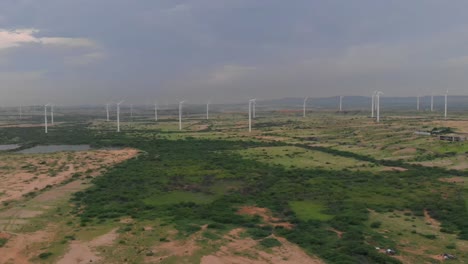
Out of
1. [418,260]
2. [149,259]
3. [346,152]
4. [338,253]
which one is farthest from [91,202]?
[346,152]

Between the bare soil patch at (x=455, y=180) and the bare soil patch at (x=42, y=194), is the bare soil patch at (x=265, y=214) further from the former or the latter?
the bare soil patch at (x=455, y=180)

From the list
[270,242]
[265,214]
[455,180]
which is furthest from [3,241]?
[455,180]

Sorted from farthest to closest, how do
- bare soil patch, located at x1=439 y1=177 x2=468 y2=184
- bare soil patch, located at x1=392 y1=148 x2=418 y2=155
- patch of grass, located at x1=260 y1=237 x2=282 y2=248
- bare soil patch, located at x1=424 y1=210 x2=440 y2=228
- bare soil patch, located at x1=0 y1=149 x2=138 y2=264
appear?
bare soil patch, located at x1=392 y1=148 x2=418 y2=155, bare soil patch, located at x1=439 y1=177 x2=468 y2=184, bare soil patch, located at x1=424 y1=210 x2=440 y2=228, patch of grass, located at x1=260 y1=237 x2=282 y2=248, bare soil patch, located at x1=0 y1=149 x2=138 y2=264

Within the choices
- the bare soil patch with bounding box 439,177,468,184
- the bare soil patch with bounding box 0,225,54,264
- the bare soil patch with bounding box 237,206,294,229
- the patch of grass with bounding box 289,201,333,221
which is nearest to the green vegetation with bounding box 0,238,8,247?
the bare soil patch with bounding box 0,225,54,264

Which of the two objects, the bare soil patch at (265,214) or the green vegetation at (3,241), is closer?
the green vegetation at (3,241)

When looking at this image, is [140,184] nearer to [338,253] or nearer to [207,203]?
[207,203]

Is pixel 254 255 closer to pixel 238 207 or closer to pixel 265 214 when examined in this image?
pixel 265 214

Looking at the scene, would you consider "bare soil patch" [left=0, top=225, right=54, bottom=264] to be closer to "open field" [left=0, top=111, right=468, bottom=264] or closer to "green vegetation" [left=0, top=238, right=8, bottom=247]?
"open field" [left=0, top=111, right=468, bottom=264]

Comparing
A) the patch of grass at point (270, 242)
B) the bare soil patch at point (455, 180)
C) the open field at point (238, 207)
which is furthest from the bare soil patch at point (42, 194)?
the bare soil patch at point (455, 180)
